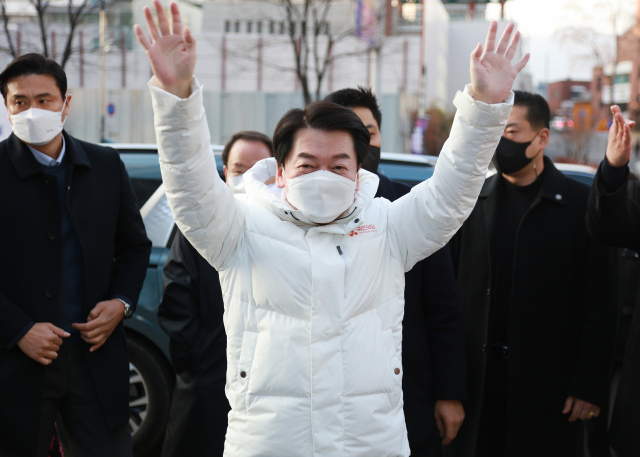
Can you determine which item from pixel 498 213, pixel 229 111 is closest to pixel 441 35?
pixel 229 111

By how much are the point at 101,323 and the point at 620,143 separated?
235 centimetres

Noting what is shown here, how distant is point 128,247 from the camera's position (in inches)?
121

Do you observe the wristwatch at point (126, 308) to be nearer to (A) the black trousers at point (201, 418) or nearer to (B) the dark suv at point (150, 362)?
(A) the black trousers at point (201, 418)

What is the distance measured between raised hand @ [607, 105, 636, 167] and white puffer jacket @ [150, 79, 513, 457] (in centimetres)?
120

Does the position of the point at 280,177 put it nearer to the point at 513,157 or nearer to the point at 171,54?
the point at 171,54

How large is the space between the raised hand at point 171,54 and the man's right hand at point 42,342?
1.35 metres

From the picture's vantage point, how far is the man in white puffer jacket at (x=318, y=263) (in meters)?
1.92

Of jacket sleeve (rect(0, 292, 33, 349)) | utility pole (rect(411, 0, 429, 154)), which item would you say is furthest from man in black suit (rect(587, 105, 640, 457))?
utility pole (rect(411, 0, 429, 154))

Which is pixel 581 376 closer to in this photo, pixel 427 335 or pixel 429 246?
pixel 427 335

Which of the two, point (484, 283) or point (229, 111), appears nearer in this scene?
point (484, 283)

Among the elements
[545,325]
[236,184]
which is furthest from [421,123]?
[545,325]

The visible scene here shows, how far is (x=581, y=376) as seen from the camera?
10.2 feet

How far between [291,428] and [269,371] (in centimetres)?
18

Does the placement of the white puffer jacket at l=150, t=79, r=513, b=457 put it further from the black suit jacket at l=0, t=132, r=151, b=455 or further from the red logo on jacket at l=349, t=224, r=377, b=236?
the black suit jacket at l=0, t=132, r=151, b=455
